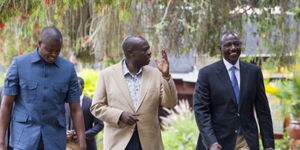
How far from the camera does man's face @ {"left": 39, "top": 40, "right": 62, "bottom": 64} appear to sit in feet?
23.3

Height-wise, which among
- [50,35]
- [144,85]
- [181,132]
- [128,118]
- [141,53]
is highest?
[50,35]

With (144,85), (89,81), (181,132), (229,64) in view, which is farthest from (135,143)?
(89,81)

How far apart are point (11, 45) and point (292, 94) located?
17.9ft

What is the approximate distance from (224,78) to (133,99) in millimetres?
962

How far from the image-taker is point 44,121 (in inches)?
283

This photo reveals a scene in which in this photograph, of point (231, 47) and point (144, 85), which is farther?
point (144, 85)

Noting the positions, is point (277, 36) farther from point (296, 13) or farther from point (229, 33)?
point (229, 33)

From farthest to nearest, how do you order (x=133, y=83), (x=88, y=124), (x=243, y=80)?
(x=88, y=124) < (x=133, y=83) < (x=243, y=80)

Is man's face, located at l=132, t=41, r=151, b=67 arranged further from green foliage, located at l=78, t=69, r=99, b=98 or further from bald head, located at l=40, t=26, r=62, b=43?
green foliage, located at l=78, t=69, r=99, b=98

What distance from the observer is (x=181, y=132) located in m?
15.1

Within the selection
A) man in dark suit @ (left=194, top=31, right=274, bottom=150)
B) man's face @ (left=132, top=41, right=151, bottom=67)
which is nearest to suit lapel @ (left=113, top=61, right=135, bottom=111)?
man's face @ (left=132, top=41, right=151, bottom=67)

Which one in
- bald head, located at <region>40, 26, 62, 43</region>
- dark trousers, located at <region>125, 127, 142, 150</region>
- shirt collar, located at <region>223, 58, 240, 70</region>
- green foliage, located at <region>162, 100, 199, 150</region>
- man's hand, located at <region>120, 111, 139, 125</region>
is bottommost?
green foliage, located at <region>162, 100, 199, 150</region>

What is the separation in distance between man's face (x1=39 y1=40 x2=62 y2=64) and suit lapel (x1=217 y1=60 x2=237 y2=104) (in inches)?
70.2

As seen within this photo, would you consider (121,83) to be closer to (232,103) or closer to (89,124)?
(232,103)
